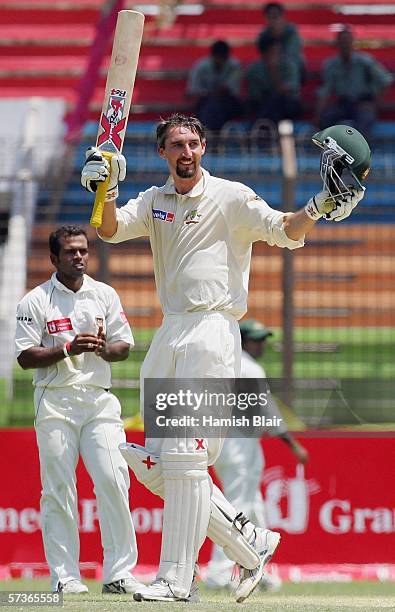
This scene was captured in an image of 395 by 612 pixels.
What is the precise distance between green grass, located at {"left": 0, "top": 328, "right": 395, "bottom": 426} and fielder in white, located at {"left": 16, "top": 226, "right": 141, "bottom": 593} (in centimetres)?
321

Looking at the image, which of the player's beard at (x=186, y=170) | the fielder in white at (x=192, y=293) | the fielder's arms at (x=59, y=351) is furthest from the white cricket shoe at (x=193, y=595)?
the player's beard at (x=186, y=170)

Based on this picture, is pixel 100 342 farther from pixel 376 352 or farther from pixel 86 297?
pixel 376 352

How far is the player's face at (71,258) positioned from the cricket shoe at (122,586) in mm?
1663

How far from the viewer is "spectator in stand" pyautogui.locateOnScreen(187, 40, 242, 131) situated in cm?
1462

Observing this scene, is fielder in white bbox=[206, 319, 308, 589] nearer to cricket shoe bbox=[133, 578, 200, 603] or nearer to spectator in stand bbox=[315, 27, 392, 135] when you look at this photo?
cricket shoe bbox=[133, 578, 200, 603]

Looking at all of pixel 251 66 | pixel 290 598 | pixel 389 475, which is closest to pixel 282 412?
pixel 389 475

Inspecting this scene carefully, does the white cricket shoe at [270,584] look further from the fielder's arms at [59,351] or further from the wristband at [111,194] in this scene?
the wristband at [111,194]

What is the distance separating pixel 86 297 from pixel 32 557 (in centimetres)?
248

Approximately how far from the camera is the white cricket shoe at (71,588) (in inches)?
279

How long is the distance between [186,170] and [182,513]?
4.98 ft

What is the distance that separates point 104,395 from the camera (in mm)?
7508

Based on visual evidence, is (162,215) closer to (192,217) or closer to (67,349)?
(192,217)

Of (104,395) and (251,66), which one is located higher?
(251,66)

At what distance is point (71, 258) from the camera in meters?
7.61
